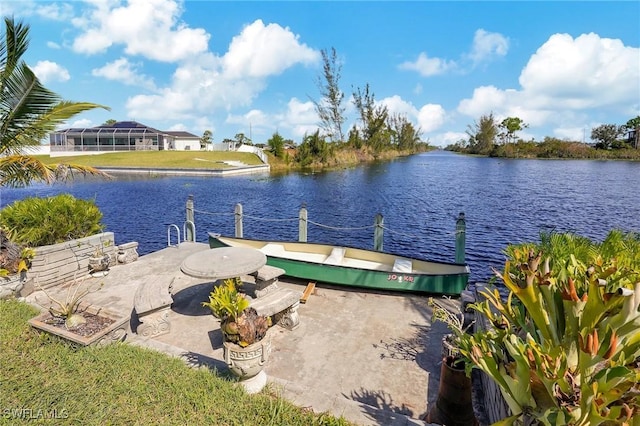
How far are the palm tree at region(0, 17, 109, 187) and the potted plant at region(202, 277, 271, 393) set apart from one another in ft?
18.9

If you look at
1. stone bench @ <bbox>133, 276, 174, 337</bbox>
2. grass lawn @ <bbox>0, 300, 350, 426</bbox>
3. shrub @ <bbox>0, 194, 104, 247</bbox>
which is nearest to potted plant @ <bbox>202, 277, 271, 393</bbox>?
grass lawn @ <bbox>0, 300, 350, 426</bbox>

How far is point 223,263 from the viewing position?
6508 mm

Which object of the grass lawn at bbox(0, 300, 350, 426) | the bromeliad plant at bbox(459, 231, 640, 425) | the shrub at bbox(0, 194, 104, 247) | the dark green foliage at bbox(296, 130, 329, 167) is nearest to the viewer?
the bromeliad plant at bbox(459, 231, 640, 425)

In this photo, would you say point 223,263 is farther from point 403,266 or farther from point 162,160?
point 162,160

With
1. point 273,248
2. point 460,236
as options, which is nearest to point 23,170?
point 273,248

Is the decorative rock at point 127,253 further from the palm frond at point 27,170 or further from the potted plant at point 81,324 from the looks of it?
the potted plant at point 81,324

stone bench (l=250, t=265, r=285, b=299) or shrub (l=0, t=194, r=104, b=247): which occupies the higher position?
shrub (l=0, t=194, r=104, b=247)

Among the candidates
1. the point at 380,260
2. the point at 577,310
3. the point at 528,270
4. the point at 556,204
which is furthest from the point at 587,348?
the point at 556,204

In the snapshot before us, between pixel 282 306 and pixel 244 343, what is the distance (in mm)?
1991

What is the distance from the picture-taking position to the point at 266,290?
710cm

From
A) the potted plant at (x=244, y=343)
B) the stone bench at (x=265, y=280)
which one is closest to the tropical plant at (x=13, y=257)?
the stone bench at (x=265, y=280)

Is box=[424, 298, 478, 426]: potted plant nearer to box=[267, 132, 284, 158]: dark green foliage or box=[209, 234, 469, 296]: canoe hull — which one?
box=[209, 234, 469, 296]: canoe hull

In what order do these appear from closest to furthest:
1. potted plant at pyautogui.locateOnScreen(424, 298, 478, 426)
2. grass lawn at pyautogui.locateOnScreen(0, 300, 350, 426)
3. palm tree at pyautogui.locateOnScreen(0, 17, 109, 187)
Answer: grass lawn at pyautogui.locateOnScreen(0, 300, 350, 426), potted plant at pyautogui.locateOnScreen(424, 298, 478, 426), palm tree at pyautogui.locateOnScreen(0, 17, 109, 187)

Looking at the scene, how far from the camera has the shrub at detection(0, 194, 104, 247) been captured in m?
7.97
